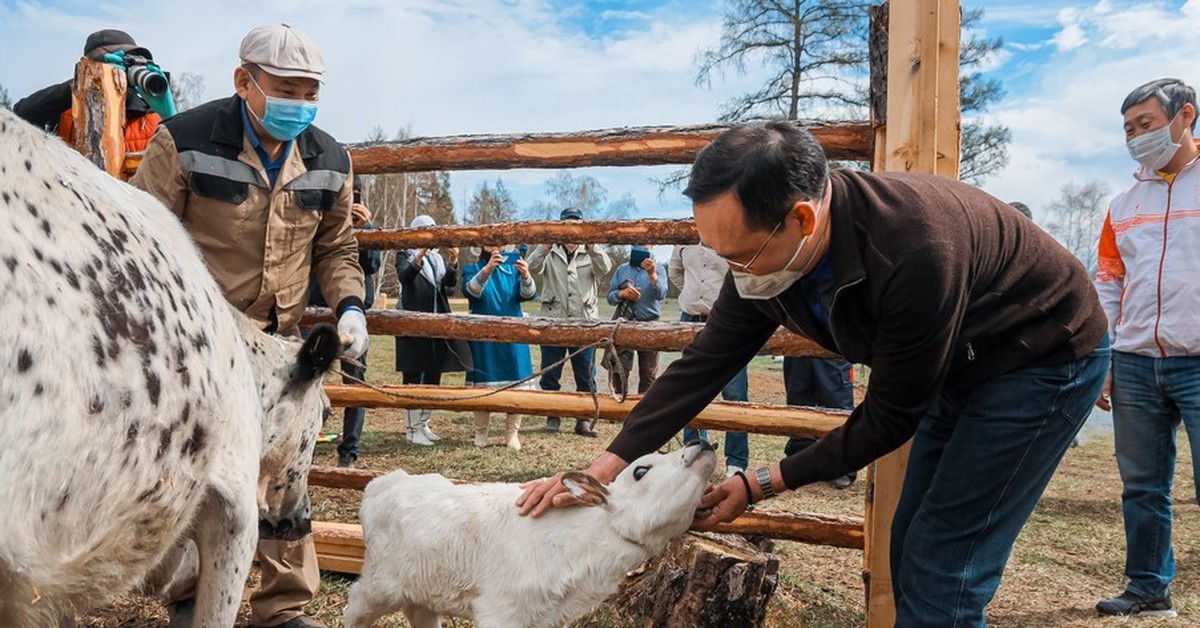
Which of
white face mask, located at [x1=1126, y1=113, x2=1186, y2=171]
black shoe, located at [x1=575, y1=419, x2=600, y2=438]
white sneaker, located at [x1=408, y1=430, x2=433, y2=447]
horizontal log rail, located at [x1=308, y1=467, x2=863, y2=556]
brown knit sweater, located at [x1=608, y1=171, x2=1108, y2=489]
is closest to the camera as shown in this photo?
brown knit sweater, located at [x1=608, y1=171, x2=1108, y2=489]

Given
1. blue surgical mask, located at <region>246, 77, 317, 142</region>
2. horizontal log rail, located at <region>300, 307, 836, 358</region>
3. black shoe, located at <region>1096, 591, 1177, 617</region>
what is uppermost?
blue surgical mask, located at <region>246, 77, 317, 142</region>

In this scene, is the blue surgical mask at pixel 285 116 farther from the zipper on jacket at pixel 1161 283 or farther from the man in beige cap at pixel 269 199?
the zipper on jacket at pixel 1161 283

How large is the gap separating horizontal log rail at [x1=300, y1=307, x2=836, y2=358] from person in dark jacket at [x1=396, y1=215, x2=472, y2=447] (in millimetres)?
2713

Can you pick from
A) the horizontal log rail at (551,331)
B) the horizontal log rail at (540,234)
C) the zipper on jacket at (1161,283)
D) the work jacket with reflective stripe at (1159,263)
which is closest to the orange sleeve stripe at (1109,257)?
the work jacket with reflective stripe at (1159,263)

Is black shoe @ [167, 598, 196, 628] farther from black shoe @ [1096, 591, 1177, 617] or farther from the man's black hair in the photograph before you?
black shoe @ [1096, 591, 1177, 617]

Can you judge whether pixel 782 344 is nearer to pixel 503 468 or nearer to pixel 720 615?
pixel 720 615

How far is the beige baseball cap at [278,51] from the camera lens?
378 centimetres

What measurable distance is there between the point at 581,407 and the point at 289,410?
1.88 meters

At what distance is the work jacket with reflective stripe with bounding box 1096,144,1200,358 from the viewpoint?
4.70 metres

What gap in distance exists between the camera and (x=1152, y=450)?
15.8ft

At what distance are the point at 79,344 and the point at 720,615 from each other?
275 cm

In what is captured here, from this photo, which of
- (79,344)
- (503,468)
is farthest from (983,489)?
(503,468)

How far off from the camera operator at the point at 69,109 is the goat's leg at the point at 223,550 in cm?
370

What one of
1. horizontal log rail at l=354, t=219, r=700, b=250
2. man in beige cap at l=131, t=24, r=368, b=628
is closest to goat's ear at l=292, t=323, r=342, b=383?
man in beige cap at l=131, t=24, r=368, b=628
